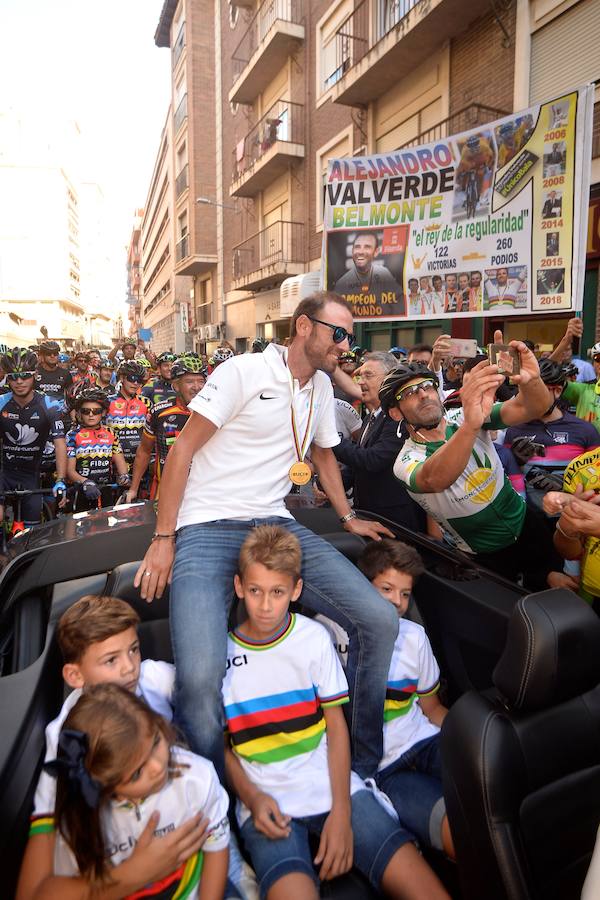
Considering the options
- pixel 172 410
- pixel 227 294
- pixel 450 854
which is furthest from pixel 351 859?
pixel 227 294

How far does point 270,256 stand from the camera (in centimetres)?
2202

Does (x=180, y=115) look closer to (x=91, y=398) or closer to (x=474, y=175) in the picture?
(x=91, y=398)

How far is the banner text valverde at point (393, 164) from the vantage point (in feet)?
19.6

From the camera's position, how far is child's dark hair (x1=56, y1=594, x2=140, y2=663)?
77.3 inches

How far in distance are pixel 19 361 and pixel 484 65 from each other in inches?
417

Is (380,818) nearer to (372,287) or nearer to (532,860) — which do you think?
(532,860)

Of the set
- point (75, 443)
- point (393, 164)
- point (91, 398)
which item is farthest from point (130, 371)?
point (393, 164)

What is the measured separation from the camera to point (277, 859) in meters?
1.86

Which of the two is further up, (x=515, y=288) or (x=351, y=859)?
(x=515, y=288)

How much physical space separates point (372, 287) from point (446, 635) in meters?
4.63

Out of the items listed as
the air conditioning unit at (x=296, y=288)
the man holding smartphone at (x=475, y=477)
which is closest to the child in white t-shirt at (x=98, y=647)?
the man holding smartphone at (x=475, y=477)

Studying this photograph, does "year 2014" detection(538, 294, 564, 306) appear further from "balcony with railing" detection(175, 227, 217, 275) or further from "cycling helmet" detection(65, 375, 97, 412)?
"balcony with railing" detection(175, 227, 217, 275)

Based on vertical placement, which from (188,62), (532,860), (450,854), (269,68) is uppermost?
(188,62)

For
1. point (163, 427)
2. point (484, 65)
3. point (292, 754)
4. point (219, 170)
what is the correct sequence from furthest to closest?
point (219, 170), point (484, 65), point (163, 427), point (292, 754)
